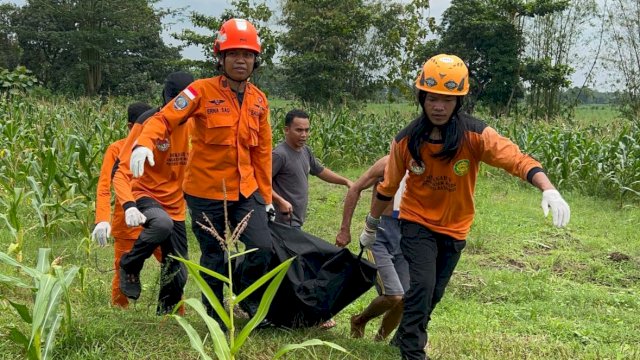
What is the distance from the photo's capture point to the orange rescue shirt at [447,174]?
3512 mm

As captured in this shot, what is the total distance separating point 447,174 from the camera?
11.9ft

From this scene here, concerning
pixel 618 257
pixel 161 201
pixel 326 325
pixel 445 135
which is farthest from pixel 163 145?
pixel 618 257

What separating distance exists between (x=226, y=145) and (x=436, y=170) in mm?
1345

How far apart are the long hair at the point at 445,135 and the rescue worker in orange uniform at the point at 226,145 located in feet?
3.70

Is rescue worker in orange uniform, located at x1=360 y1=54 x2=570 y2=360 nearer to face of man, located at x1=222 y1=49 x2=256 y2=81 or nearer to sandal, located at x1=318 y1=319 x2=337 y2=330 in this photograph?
sandal, located at x1=318 y1=319 x2=337 y2=330

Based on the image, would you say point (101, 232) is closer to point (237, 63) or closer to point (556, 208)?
point (237, 63)

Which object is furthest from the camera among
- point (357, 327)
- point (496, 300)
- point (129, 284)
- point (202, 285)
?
point (496, 300)

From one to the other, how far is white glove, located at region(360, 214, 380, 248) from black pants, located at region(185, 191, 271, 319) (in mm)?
645

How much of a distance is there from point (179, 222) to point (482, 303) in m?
3.15

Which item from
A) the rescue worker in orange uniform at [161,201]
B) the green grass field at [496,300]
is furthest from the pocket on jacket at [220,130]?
the green grass field at [496,300]

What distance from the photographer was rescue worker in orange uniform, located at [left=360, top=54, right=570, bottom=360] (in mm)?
A: 3527

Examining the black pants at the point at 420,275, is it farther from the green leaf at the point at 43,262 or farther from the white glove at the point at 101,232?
the green leaf at the point at 43,262

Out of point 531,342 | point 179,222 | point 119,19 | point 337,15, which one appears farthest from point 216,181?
point 119,19

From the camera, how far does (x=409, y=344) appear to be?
3.56m
